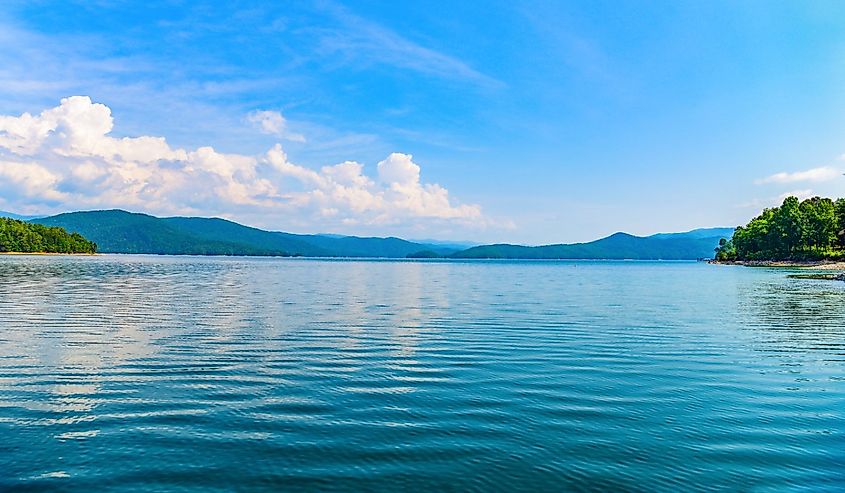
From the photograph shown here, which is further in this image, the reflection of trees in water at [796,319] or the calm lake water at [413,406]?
the reflection of trees in water at [796,319]

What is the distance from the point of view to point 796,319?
173 feet

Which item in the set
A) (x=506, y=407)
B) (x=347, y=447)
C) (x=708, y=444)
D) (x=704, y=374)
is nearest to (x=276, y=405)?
(x=347, y=447)

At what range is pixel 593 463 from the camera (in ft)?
51.4

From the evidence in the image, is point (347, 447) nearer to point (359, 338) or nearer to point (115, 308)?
point (359, 338)

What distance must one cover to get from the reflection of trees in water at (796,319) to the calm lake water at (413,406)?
0.60m

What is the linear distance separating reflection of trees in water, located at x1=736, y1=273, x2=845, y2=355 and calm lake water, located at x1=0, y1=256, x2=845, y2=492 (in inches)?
23.8

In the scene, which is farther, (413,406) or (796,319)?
(796,319)

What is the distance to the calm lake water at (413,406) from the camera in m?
15.0

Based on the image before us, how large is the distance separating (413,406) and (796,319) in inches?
1852

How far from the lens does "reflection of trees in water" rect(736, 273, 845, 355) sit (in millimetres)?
39062

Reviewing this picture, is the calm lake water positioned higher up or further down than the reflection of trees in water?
further down

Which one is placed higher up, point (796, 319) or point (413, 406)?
point (796, 319)

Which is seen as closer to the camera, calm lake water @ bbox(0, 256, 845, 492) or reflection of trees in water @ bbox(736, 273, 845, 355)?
calm lake water @ bbox(0, 256, 845, 492)

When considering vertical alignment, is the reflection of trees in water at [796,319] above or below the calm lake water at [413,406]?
above
